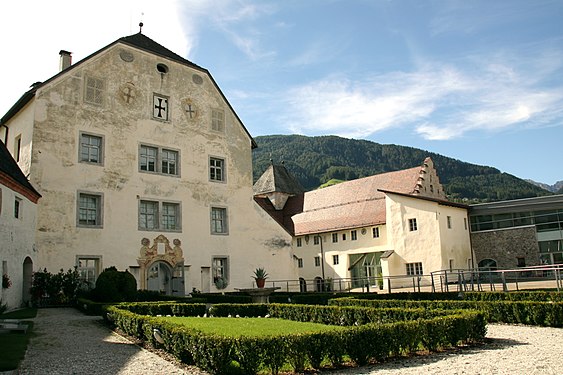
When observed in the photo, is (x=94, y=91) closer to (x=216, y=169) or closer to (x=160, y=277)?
(x=216, y=169)

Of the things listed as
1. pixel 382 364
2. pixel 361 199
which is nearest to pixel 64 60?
pixel 382 364

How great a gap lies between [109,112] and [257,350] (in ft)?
76.3

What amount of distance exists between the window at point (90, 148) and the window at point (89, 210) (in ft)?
6.64

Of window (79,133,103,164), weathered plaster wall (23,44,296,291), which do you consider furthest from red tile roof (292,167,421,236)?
window (79,133,103,164)

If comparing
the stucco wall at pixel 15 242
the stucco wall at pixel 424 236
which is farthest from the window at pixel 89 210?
the stucco wall at pixel 424 236

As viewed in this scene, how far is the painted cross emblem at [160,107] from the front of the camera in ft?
101

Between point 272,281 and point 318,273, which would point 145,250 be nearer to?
point 272,281

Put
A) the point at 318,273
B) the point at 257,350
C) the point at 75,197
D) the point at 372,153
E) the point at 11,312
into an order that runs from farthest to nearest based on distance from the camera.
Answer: the point at 372,153 → the point at 318,273 → the point at 75,197 → the point at 11,312 → the point at 257,350

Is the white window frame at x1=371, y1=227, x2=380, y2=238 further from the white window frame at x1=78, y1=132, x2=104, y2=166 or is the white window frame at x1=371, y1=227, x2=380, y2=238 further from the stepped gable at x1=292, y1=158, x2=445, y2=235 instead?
the white window frame at x1=78, y1=132, x2=104, y2=166

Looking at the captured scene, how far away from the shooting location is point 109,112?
2842cm

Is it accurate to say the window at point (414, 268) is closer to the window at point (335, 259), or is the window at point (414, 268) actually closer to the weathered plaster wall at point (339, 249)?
the weathered plaster wall at point (339, 249)

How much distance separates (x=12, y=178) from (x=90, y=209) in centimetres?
825

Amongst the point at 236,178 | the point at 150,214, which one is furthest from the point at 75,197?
the point at 236,178

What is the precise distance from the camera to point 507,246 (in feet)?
130
